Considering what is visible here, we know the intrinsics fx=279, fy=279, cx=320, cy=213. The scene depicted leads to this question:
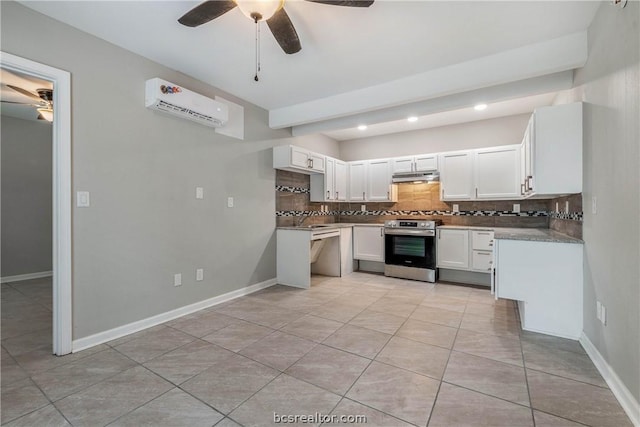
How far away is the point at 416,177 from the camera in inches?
182

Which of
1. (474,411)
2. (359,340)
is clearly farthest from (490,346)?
(359,340)

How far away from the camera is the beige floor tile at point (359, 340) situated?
223 cm

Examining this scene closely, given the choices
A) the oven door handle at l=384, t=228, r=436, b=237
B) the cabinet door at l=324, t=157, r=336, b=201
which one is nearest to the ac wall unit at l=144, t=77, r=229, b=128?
the cabinet door at l=324, t=157, r=336, b=201

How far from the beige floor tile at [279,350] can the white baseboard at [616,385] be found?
1885 mm

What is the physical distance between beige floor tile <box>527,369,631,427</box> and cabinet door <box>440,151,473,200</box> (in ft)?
9.80

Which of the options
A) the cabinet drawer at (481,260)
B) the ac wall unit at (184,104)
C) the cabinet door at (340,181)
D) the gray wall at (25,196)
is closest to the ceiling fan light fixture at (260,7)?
the ac wall unit at (184,104)

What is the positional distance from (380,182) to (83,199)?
4.17 meters

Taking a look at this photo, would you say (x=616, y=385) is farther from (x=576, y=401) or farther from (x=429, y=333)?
(x=429, y=333)

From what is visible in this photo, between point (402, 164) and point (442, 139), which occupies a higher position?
point (442, 139)

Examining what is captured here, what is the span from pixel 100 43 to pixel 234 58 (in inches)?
43.3

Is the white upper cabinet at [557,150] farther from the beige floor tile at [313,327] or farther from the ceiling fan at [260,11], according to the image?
the beige floor tile at [313,327]

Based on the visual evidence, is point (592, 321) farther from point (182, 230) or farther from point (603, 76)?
point (182, 230)

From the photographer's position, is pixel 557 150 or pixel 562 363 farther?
pixel 557 150

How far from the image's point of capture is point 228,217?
11.6ft
